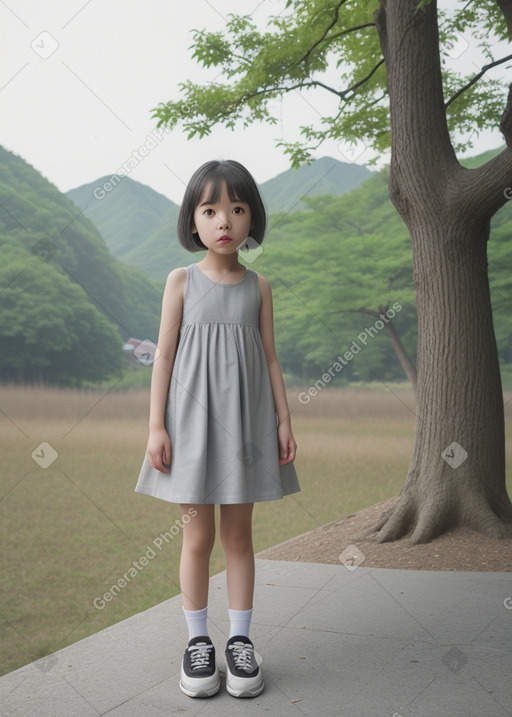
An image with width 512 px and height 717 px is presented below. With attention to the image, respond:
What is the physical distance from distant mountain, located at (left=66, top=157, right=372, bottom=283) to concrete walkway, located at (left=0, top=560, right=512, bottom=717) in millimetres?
14919

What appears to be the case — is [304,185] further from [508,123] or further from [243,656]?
[243,656]

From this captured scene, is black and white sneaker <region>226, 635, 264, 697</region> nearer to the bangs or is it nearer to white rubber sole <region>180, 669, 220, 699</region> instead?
white rubber sole <region>180, 669, 220, 699</region>

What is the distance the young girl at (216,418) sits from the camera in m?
A: 2.31

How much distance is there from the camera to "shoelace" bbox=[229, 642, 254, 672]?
2.29 meters

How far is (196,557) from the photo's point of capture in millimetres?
2402

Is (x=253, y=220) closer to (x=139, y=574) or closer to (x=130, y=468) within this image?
(x=139, y=574)

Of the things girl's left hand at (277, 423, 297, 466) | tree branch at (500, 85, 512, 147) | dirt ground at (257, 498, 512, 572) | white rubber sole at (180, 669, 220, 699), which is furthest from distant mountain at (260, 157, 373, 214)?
white rubber sole at (180, 669, 220, 699)

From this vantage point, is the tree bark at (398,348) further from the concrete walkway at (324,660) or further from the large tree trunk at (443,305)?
the concrete walkway at (324,660)

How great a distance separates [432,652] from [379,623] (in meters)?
0.38

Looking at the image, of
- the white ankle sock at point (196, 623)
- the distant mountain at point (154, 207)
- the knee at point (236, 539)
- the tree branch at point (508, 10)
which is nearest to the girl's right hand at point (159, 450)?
the knee at point (236, 539)

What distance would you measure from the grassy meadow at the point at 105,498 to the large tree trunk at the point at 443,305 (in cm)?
163

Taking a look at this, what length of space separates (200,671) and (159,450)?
0.67 meters

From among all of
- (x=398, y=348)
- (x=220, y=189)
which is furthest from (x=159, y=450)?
(x=398, y=348)

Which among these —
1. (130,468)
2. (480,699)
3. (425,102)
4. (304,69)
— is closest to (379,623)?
(480,699)
